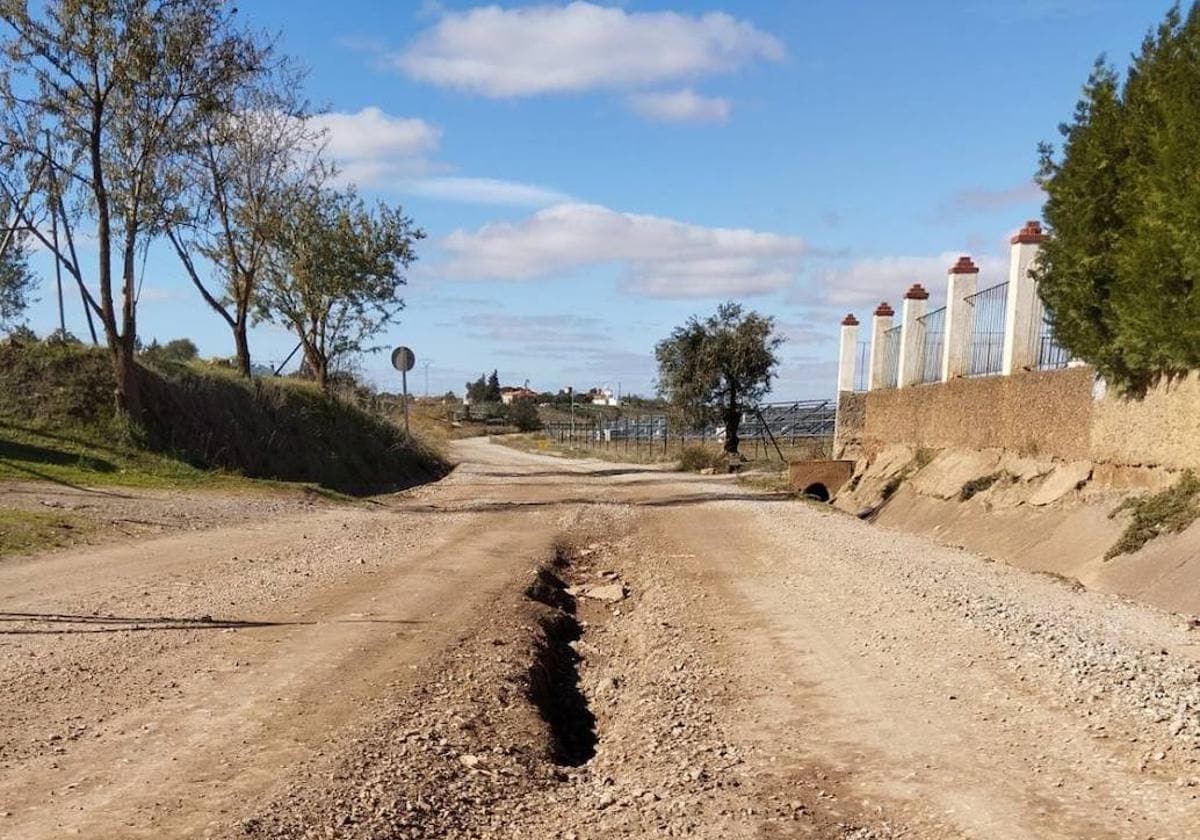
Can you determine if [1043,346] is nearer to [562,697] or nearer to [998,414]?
[998,414]

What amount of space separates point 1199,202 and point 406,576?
851 cm

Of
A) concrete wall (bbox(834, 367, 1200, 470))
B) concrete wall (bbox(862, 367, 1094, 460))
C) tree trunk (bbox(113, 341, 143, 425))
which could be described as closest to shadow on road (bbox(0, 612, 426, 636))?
concrete wall (bbox(834, 367, 1200, 470))

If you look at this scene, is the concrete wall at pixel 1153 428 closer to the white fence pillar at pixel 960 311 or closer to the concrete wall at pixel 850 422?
the white fence pillar at pixel 960 311

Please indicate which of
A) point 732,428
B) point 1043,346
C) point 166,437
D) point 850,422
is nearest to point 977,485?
point 1043,346

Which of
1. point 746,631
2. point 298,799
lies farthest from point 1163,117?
point 298,799

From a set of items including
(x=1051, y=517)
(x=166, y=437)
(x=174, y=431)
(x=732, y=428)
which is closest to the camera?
(x=1051, y=517)

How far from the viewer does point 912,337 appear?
22.4 metres

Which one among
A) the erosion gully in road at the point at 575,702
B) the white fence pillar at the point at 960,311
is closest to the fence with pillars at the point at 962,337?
the white fence pillar at the point at 960,311

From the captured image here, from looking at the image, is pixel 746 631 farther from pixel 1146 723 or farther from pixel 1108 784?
pixel 1108 784

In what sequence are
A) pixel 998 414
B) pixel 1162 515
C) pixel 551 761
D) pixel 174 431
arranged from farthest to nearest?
pixel 174 431 < pixel 998 414 < pixel 1162 515 < pixel 551 761

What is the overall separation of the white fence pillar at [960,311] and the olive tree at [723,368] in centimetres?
1989

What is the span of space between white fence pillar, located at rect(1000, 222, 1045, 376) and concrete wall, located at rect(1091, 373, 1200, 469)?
9.99 feet

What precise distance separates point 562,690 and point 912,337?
17.3m

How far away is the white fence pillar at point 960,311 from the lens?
63.4ft
